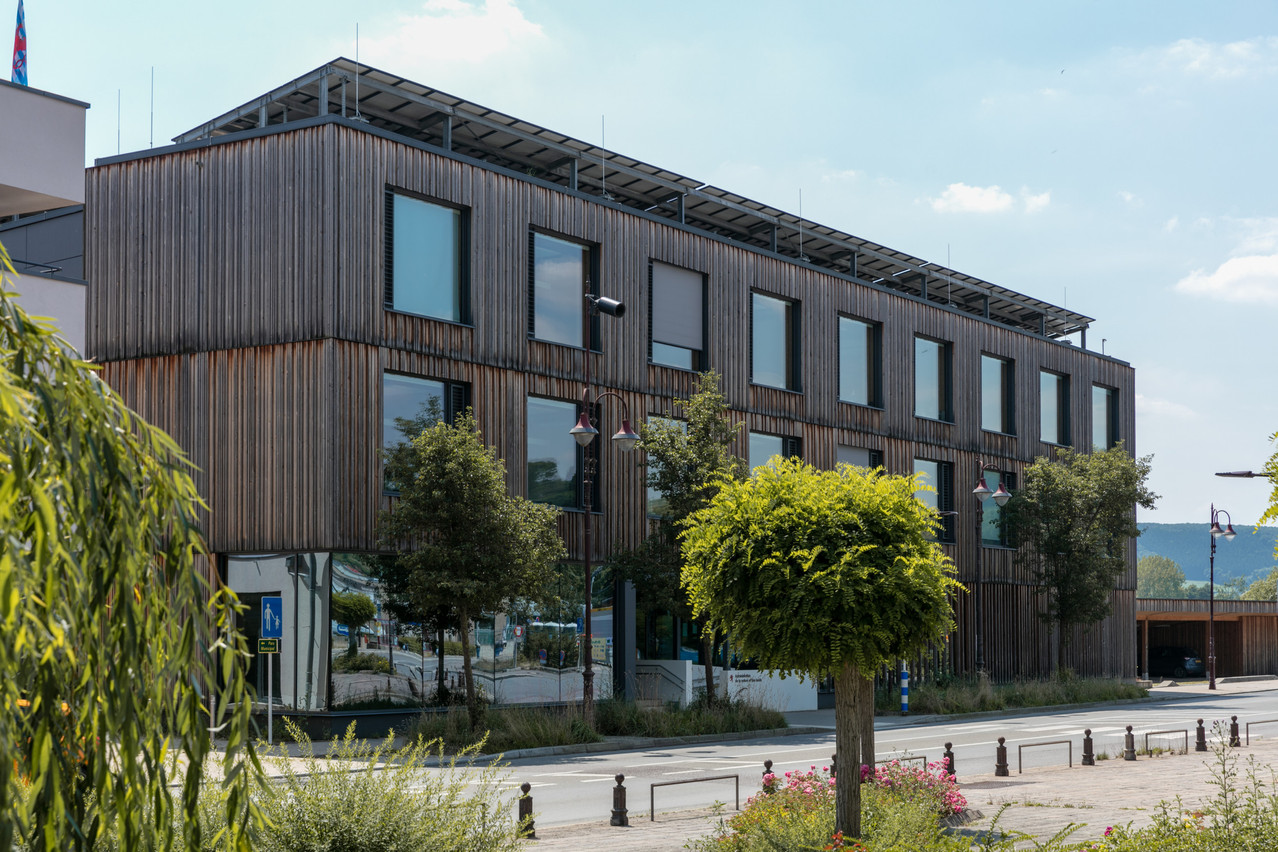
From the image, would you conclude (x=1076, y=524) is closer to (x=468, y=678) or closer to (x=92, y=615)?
(x=468, y=678)

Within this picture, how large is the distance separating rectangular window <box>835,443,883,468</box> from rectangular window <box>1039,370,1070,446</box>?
11046 millimetres

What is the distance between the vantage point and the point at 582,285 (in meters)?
33.2

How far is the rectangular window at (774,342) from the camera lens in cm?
3841

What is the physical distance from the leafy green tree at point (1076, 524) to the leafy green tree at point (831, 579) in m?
→ 35.3

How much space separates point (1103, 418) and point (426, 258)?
113 feet

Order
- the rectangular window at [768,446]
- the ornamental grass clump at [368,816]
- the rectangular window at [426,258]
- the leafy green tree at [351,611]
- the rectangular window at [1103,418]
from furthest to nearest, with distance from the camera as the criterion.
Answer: the rectangular window at [1103,418] → the rectangular window at [768,446] → the rectangular window at [426,258] → the leafy green tree at [351,611] → the ornamental grass clump at [368,816]

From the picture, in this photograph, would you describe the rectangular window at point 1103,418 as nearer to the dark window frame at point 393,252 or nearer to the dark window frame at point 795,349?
the dark window frame at point 795,349

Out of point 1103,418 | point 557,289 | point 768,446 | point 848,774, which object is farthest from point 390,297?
point 1103,418

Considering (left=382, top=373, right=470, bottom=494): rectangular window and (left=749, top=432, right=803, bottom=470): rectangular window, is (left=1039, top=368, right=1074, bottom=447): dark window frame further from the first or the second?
(left=382, top=373, right=470, bottom=494): rectangular window

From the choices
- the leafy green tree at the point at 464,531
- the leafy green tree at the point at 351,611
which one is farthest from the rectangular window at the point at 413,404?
the leafy green tree at the point at 351,611

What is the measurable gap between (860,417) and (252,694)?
38.2 meters

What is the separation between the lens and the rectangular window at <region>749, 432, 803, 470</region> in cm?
3809

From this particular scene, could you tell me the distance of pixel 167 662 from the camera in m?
4.17

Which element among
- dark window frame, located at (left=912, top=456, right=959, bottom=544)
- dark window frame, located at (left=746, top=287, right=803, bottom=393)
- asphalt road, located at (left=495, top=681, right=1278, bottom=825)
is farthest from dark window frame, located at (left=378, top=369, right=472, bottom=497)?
dark window frame, located at (left=912, top=456, right=959, bottom=544)
